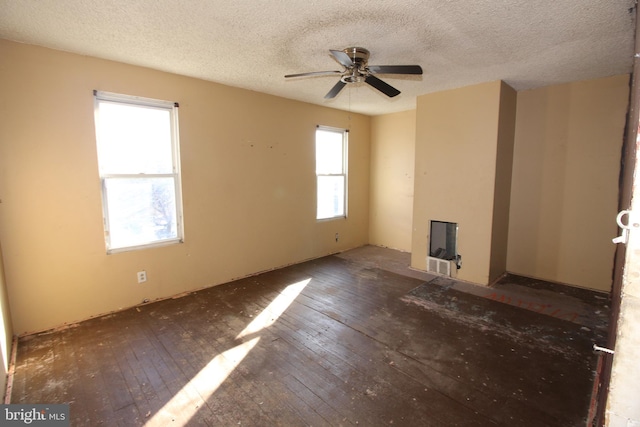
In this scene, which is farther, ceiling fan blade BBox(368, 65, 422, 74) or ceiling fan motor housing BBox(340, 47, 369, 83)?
ceiling fan motor housing BBox(340, 47, 369, 83)

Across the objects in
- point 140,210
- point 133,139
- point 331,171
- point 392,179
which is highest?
point 133,139

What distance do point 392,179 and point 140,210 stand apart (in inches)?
160

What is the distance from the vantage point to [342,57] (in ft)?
7.55

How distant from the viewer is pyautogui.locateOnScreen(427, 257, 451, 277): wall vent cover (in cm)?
411

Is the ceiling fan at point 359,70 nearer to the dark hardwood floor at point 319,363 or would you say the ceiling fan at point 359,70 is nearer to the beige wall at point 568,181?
the dark hardwood floor at point 319,363

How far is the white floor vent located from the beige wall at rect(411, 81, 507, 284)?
0.36ft

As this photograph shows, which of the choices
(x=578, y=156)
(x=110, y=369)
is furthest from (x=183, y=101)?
(x=578, y=156)

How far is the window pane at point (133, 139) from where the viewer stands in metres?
2.95

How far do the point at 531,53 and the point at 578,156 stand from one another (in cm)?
171

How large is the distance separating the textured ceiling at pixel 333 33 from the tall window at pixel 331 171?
186 centimetres

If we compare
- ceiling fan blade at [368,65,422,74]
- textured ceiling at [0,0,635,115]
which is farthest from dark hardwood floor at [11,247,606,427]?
textured ceiling at [0,0,635,115]

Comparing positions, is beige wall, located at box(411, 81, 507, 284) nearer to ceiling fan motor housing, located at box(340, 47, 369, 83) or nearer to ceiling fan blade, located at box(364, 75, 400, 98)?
ceiling fan blade, located at box(364, 75, 400, 98)

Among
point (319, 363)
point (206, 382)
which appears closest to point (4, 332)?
point (206, 382)

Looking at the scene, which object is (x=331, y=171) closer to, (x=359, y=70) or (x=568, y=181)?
(x=359, y=70)
